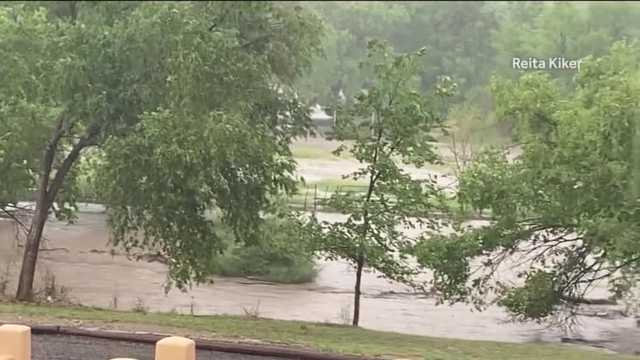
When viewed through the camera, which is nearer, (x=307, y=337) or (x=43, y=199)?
(x=307, y=337)

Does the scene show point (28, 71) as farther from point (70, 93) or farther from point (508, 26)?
point (508, 26)

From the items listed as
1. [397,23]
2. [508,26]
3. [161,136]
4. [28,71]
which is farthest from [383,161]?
[397,23]

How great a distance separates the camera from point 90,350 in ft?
33.5

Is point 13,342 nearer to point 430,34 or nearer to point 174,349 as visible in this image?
point 174,349

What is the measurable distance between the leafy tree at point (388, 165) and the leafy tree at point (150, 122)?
167 cm

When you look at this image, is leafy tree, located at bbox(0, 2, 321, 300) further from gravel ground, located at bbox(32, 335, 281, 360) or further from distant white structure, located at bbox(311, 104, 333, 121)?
distant white structure, located at bbox(311, 104, 333, 121)

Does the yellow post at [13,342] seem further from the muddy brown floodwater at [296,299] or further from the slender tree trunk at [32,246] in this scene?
the muddy brown floodwater at [296,299]

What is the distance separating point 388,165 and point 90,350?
7390mm

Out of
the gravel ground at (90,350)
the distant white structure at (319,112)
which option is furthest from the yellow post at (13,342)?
the distant white structure at (319,112)

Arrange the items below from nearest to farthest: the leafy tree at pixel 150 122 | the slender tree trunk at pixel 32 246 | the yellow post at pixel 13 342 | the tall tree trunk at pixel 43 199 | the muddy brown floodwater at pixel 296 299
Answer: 1. the yellow post at pixel 13 342
2. the leafy tree at pixel 150 122
3. the tall tree trunk at pixel 43 199
4. the slender tree trunk at pixel 32 246
5. the muddy brown floodwater at pixel 296 299

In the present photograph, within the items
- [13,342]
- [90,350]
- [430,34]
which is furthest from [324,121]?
[13,342]

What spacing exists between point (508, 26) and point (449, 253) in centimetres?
4634

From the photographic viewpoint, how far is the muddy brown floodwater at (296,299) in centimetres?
2109

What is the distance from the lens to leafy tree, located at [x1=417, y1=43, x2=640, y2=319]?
13281 millimetres
